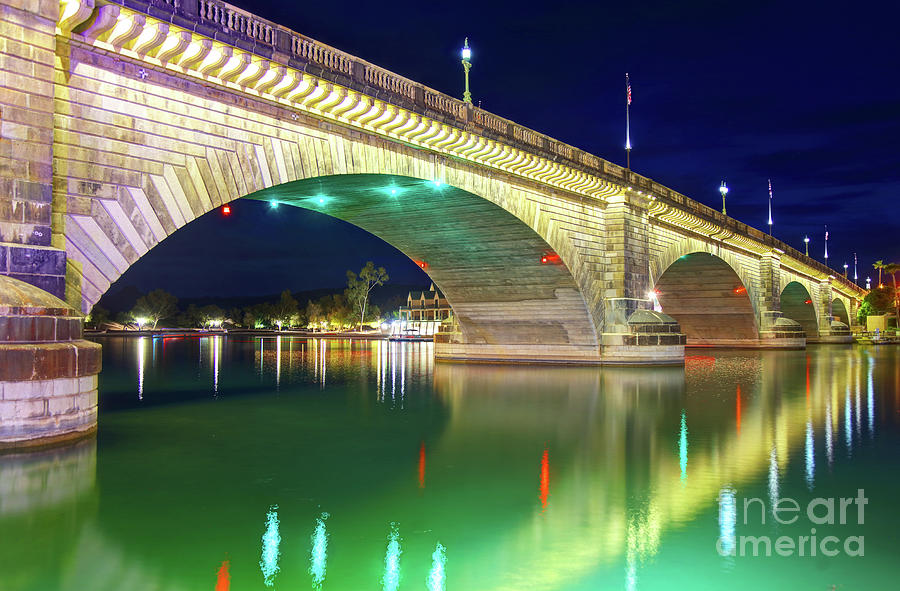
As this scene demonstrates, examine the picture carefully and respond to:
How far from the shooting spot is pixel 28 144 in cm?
1111

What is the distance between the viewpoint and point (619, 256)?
31.3m

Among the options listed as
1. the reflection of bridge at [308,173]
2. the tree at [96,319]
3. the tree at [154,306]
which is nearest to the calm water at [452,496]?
the reflection of bridge at [308,173]

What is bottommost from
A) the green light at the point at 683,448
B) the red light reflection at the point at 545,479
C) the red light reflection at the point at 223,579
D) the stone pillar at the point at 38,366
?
the green light at the point at 683,448

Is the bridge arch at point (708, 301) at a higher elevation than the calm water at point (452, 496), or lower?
higher

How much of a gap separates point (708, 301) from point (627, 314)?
2364 cm

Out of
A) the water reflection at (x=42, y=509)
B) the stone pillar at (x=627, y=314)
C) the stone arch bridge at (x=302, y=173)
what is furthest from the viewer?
the stone pillar at (x=627, y=314)

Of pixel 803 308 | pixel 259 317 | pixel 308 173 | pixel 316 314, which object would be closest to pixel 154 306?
pixel 259 317

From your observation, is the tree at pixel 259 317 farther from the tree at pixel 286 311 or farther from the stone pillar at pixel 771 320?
the stone pillar at pixel 771 320

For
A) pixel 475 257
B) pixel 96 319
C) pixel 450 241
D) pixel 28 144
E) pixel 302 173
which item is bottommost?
pixel 96 319

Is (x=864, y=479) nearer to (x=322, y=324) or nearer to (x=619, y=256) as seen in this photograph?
(x=619, y=256)

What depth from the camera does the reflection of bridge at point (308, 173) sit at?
1174 centimetres

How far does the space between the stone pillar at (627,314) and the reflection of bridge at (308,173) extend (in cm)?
9

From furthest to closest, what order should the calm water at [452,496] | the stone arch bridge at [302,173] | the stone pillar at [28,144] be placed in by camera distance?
the stone arch bridge at [302,173] → the stone pillar at [28,144] → the calm water at [452,496]

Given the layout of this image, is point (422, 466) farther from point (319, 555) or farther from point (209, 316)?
point (209, 316)
